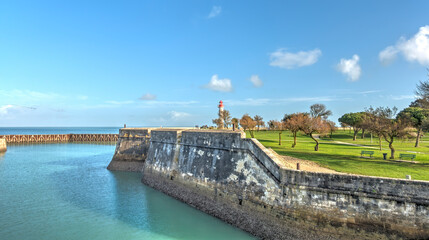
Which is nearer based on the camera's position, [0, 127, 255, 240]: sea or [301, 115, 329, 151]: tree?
[0, 127, 255, 240]: sea

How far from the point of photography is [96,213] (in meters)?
13.4

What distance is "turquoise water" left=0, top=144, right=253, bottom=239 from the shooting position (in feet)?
35.9

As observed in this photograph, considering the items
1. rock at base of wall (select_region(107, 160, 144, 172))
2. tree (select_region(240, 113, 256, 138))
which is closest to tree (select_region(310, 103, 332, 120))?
tree (select_region(240, 113, 256, 138))

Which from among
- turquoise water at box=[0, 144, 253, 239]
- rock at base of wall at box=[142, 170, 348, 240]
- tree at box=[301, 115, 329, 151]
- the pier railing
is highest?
tree at box=[301, 115, 329, 151]

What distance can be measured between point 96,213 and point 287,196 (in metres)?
9.94

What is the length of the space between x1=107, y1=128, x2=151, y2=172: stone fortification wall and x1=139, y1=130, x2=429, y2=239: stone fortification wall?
996 centimetres

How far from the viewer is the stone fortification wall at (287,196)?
27.1 feet

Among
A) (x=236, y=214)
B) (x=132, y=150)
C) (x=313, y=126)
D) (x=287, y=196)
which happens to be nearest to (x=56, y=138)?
(x=132, y=150)

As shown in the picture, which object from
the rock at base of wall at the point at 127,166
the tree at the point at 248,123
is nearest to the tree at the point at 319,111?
the tree at the point at 248,123

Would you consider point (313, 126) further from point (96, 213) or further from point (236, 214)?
point (96, 213)

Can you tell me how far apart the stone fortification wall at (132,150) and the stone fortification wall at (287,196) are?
996 cm

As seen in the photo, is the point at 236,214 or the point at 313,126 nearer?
→ the point at 236,214

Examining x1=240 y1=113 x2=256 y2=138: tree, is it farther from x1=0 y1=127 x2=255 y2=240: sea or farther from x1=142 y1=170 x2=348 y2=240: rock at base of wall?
x1=142 y1=170 x2=348 y2=240: rock at base of wall

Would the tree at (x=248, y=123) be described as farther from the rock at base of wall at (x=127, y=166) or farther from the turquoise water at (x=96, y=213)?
the turquoise water at (x=96, y=213)
